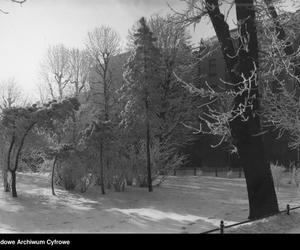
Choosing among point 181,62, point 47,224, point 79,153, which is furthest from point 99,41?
point 47,224

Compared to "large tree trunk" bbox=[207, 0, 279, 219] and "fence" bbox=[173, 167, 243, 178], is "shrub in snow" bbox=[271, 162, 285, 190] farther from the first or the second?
"large tree trunk" bbox=[207, 0, 279, 219]

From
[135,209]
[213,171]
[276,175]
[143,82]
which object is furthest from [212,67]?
[135,209]

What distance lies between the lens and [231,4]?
13.2m

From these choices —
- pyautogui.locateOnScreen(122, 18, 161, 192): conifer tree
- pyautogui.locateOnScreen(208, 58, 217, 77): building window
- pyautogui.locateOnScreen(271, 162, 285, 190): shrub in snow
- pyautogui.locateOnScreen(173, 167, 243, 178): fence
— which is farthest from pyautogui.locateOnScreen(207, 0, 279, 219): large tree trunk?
pyautogui.locateOnScreen(208, 58, 217, 77): building window

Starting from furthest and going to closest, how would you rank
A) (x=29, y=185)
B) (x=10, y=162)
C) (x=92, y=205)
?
(x=29, y=185) < (x=10, y=162) < (x=92, y=205)

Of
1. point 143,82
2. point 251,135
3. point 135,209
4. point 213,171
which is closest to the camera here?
point 251,135

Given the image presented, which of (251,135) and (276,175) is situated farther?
(276,175)

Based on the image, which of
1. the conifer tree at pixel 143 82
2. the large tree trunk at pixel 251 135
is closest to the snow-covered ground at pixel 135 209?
the large tree trunk at pixel 251 135

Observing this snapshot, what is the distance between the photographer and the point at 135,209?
2139 cm

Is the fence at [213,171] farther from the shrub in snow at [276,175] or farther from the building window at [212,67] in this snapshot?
the building window at [212,67]

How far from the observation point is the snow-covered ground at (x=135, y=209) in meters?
16.4

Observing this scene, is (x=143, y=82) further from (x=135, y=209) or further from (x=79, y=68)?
(x=79, y=68)

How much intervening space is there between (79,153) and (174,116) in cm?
1256

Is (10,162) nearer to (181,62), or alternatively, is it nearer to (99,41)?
(181,62)
